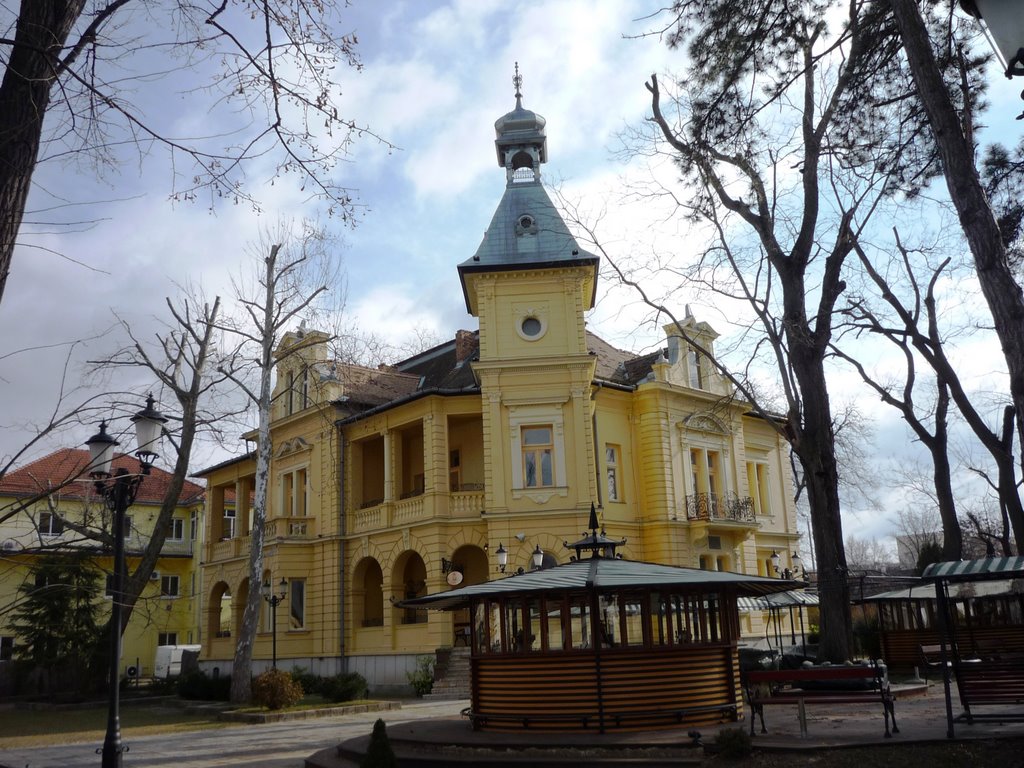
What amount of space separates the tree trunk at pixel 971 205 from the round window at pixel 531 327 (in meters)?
20.3

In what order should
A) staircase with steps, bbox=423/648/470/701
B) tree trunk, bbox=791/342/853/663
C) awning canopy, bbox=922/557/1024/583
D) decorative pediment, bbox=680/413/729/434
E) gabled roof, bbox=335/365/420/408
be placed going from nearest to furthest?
awning canopy, bbox=922/557/1024/583 < tree trunk, bbox=791/342/853/663 < staircase with steps, bbox=423/648/470/701 < decorative pediment, bbox=680/413/729/434 < gabled roof, bbox=335/365/420/408

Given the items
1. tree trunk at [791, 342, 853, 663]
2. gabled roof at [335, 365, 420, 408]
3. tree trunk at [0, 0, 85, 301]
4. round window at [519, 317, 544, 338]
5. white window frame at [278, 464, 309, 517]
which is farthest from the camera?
white window frame at [278, 464, 309, 517]

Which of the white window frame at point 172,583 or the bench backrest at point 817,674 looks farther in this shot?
the white window frame at point 172,583

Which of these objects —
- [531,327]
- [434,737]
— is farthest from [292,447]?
[434,737]

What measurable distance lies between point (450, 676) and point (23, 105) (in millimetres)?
23582

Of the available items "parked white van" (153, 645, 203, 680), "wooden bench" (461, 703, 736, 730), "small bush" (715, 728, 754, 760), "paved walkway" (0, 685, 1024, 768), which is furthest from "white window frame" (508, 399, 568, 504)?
"parked white van" (153, 645, 203, 680)

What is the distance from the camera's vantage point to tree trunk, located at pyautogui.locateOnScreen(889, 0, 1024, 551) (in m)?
9.09

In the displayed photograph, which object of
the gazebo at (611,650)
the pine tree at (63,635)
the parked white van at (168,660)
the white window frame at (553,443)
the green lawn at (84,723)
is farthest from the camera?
the parked white van at (168,660)

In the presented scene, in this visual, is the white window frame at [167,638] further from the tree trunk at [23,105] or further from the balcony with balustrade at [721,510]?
the tree trunk at [23,105]

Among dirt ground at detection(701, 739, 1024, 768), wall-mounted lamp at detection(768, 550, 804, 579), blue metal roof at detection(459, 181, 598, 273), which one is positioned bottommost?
dirt ground at detection(701, 739, 1024, 768)

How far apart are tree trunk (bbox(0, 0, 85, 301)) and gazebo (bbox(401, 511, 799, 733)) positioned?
9002 millimetres

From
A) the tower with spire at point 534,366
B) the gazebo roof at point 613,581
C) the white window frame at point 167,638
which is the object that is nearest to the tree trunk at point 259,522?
the tower with spire at point 534,366

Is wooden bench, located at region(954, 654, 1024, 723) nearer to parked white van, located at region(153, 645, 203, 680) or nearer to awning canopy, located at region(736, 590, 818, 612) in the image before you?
awning canopy, located at region(736, 590, 818, 612)

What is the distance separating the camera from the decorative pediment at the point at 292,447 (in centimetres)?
3525
